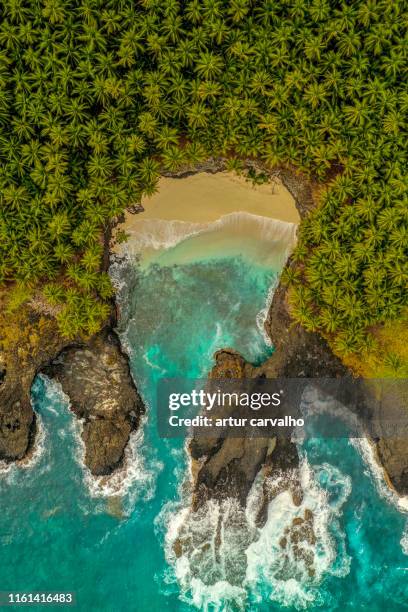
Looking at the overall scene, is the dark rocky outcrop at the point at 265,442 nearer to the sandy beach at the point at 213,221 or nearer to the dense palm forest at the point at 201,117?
the sandy beach at the point at 213,221

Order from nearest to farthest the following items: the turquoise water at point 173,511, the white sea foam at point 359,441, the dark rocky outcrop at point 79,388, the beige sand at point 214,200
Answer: the dark rocky outcrop at point 79,388, the beige sand at point 214,200, the turquoise water at point 173,511, the white sea foam at point 359,441

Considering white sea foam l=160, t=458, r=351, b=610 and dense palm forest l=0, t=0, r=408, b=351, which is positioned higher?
dense palm forest l=0, t=0, r=408, b=351

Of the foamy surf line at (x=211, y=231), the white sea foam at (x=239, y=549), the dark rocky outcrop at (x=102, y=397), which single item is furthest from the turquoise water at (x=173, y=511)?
the foamy surf line at (x=211, y=231)

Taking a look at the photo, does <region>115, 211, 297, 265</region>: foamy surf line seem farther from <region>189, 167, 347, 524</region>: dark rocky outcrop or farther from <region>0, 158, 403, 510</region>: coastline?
<region>189, 167, 347, 524</region>: dark rocky outcrop

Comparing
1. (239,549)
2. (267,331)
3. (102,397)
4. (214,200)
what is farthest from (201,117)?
(239,549)

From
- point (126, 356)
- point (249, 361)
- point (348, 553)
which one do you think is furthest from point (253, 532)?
point (126, 356)

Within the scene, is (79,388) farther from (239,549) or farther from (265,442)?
(239,549)

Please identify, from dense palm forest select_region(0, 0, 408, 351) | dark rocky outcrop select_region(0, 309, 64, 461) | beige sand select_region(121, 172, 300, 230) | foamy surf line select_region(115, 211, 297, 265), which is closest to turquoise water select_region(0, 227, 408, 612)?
dark rocky outcrop select_region(0, 309, 64, 461)
